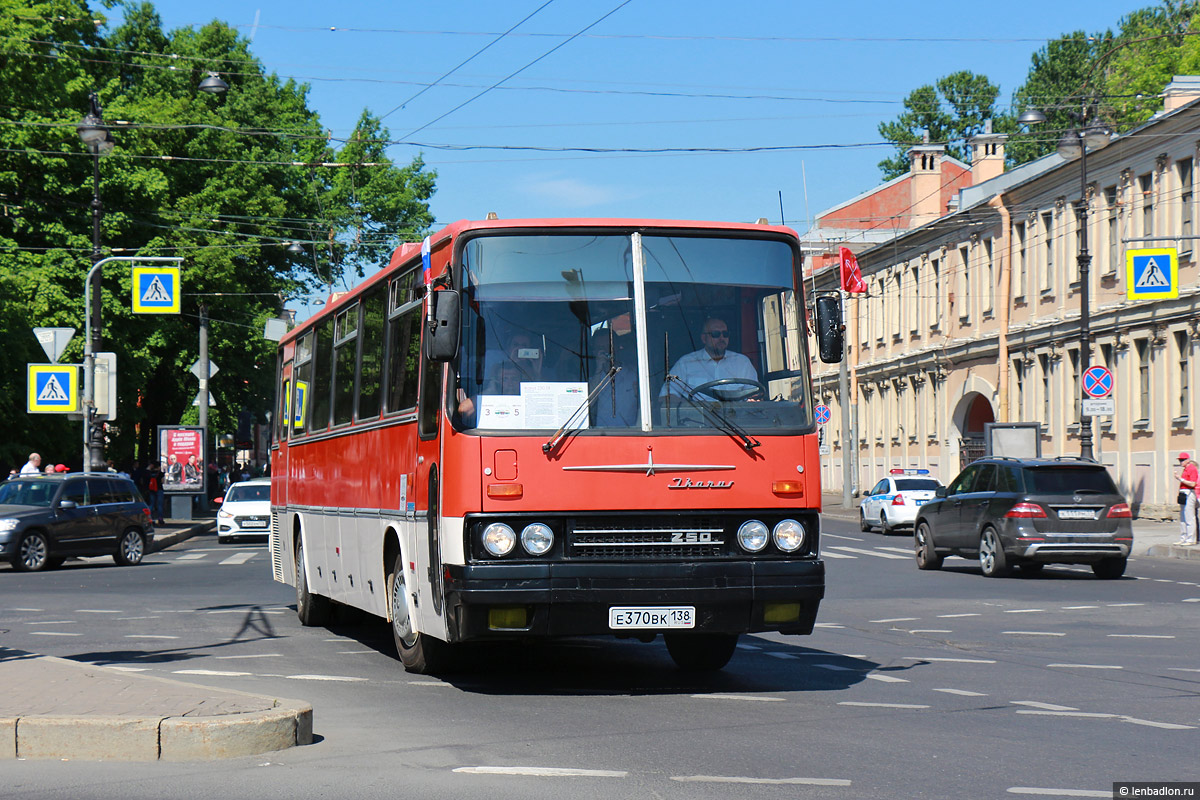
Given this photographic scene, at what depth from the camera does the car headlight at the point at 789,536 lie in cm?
1034

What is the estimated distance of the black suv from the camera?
26.5 m

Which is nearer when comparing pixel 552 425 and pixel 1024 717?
pixel 1024 717

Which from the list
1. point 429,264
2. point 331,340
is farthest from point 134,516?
point 429,264

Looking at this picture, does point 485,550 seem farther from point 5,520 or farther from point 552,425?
point 5,520

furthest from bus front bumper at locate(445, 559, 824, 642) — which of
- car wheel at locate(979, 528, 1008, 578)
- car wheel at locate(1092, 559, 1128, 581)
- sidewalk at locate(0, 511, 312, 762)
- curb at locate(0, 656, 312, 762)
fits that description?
car wheel at locate(1092, 559, 1128, 581)

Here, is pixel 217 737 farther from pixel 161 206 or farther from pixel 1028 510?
pixel 161 206

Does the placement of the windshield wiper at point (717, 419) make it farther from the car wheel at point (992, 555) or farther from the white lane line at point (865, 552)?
the white lane line at point (865, 552)

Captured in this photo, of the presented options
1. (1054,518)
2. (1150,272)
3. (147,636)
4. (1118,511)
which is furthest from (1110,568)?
(147,636)

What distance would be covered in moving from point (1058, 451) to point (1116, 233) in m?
7.12

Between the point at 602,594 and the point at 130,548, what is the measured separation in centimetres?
2063

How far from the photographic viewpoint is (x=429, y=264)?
1100 cm

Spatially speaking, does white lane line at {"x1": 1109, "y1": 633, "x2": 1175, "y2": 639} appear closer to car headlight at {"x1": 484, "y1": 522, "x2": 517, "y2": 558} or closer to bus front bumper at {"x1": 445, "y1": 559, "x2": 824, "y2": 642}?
bus front bumper at {"x1": 445, "y1": 559, "x2": 824, "y2": 642}

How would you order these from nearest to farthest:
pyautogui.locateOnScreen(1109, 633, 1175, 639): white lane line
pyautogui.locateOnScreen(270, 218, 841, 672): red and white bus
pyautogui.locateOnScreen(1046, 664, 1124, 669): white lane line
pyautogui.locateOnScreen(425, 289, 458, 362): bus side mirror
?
pyautogui.locateOnScreen(425, 289, 458, 362): bus side mirror
pyautogui.locateOnScreen(270, 218, 841, 672): red and white bus
pyautogui.locateOnScreen(1046, 664, 1124, 669): white lane line
pyautogui.locateOnScreen(1109, 633, 1175, 639): white lane line

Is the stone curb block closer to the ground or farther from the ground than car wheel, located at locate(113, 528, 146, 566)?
closer to the ground
